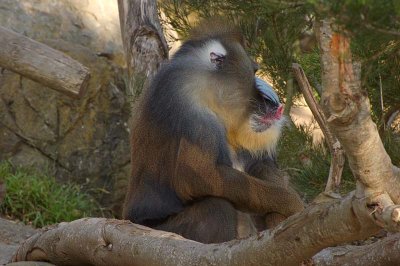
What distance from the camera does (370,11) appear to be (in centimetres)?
185

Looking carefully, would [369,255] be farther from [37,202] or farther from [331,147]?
[37,202]

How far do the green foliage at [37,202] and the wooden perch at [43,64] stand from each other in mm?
1512

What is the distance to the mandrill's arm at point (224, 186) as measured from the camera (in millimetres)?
4176

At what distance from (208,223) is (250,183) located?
0.28m

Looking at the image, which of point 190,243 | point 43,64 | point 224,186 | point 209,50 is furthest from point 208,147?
point 43,64


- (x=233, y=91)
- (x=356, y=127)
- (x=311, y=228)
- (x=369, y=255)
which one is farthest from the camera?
(x=233, y=91)

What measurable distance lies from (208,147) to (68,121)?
362 cm

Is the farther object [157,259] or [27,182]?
[27,182]

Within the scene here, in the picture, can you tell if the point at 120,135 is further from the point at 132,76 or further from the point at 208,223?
the point at 208,223

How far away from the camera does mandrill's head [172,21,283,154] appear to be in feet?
14.3

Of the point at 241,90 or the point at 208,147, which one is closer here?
the point at 208,147

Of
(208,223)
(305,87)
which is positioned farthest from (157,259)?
(305,87)

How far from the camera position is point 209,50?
14.7ft

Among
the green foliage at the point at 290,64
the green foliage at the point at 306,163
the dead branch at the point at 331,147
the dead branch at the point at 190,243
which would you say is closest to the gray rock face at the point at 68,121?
the green foliage at the point at 290,64
